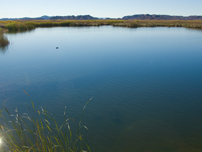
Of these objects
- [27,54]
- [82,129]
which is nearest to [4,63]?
[27,54]

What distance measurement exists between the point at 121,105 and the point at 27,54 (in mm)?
14729

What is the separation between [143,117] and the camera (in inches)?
280

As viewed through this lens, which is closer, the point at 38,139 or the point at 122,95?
the point at 38,139

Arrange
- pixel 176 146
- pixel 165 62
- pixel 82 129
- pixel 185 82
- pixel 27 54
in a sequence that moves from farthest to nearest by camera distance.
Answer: pixel 27 54 → pixel 165 62 → pixel 185 82 → pixel 82 129 → pixel 176 146

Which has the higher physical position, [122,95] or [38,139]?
[122,95]

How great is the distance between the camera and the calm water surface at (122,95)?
19.7 feet

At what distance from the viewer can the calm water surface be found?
602 cm

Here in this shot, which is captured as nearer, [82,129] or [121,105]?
[82,129]

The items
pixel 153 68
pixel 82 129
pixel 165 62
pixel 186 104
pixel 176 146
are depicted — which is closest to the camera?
pixel 176 146

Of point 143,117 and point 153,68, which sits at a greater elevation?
point 153,68

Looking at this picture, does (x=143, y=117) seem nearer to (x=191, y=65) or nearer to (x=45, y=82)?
(x=45, y=82)

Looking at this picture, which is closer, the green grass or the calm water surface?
the green grass

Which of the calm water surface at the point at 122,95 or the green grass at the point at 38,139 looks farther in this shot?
the calm water surface at the point at 122,95

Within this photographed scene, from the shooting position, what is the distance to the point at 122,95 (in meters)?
8.98
